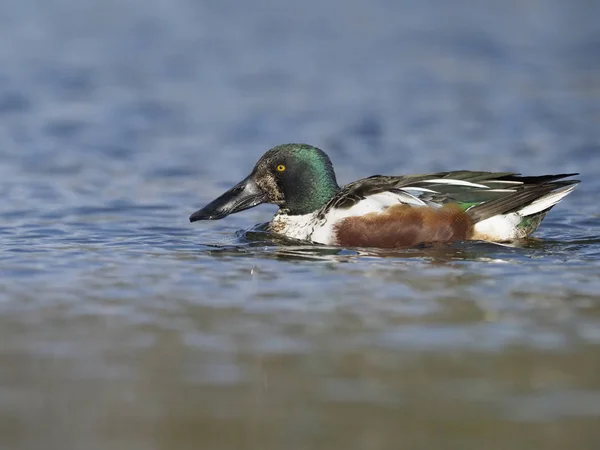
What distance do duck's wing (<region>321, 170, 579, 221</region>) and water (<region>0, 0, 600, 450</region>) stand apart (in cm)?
37

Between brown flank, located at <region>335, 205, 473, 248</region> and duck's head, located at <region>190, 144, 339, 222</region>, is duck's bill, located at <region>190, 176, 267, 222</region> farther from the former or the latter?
brown flank, located at <region>335, 205, 473, 248</region>

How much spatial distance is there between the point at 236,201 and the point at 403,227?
1.38m

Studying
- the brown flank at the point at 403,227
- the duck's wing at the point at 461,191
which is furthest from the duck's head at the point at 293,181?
the brown flank at the point at 403,227

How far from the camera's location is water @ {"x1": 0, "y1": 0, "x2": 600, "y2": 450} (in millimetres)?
4391

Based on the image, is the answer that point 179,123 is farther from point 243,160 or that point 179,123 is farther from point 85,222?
point 85,222

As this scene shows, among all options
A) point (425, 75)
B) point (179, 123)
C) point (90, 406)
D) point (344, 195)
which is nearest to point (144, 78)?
point (179, 123)

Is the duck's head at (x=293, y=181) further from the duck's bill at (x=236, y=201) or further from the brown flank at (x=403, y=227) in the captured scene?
the brown flank at (x=403, y=227)

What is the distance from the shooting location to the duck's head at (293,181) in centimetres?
855

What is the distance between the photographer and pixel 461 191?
26.3 feet

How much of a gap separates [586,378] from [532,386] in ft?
0.89

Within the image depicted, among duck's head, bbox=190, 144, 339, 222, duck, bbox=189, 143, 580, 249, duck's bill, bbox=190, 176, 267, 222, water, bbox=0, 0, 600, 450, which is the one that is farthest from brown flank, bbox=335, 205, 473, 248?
duck's bill, bbox=190, 176, 267, 222

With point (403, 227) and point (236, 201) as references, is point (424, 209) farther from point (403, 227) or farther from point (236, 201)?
point (236, 201)

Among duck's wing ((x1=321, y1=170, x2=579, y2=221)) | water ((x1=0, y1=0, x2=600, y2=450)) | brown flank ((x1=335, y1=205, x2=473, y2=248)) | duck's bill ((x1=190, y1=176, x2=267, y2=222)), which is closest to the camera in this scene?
water ((x1=0, y1=0, x2=600, y2=450))

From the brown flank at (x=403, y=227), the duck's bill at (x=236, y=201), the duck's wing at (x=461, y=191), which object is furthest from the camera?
the duck's bill at (x=236, y=201)
